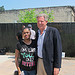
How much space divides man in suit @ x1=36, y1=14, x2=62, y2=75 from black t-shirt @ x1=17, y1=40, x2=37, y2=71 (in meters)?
0.21

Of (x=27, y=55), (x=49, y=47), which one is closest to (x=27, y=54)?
(x=27, y=55)

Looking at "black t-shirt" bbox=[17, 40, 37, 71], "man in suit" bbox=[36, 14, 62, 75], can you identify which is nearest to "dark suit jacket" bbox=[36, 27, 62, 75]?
"man in suit" bbox=[36, 14, 62, 75]

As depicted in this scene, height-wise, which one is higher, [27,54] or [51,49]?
[51,49]

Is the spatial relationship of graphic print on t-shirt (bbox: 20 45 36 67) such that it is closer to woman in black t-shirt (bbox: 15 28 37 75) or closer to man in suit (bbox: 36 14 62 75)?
woman in black t-shirt (bbox: 15 28 37 75)

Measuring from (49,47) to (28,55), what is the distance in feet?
1.66

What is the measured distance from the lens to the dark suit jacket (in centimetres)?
187

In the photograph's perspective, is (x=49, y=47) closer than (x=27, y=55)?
Yes

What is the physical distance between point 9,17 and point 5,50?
14816mm

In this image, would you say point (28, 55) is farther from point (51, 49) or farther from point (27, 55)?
point (51, 49)

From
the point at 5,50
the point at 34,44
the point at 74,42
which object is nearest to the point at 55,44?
the point at 34,44

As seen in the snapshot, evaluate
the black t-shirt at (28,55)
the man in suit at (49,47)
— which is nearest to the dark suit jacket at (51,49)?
the man in suit at (49,47)

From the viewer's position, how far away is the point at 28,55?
84.3 inches

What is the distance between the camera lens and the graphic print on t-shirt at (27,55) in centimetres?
213

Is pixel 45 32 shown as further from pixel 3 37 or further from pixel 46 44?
pixel 3 37
